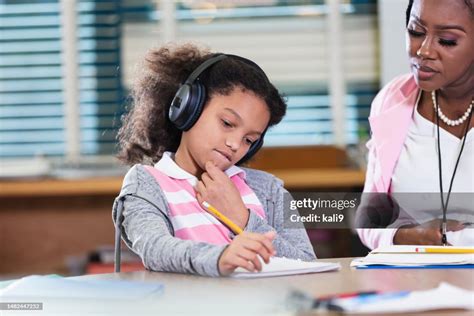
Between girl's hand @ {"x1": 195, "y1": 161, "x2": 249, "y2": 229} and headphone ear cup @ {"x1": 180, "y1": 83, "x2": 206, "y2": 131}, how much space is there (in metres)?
0.06

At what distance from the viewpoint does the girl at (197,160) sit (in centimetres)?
115

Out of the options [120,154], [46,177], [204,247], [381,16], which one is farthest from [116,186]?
[204,247]

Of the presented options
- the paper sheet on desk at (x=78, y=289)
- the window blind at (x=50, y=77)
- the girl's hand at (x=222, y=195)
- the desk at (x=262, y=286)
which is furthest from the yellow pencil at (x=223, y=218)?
the window blind at (x=50, y=77)

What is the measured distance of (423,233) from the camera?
137 centimetres

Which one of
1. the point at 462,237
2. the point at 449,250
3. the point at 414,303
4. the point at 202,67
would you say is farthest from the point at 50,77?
the point at 414,303

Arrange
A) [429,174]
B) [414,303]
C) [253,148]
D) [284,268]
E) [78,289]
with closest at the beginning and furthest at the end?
[414,303] → [78,289] → [284,268] → [253,148] → [429,174]

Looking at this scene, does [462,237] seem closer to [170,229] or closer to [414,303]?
[170,229]

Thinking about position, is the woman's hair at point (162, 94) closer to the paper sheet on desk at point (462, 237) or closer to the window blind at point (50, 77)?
the paper sheet on desk at point (462, 237)

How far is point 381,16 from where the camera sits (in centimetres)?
304

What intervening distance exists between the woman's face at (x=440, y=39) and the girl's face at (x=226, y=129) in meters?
0.29

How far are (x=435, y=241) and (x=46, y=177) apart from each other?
1.92 metres

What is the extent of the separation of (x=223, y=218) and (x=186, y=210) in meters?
0.06

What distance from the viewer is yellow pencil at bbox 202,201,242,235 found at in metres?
1.15

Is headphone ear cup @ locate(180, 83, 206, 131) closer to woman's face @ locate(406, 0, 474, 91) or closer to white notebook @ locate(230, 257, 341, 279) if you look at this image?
white notebook @ locate(230, 257, 341, 279)
